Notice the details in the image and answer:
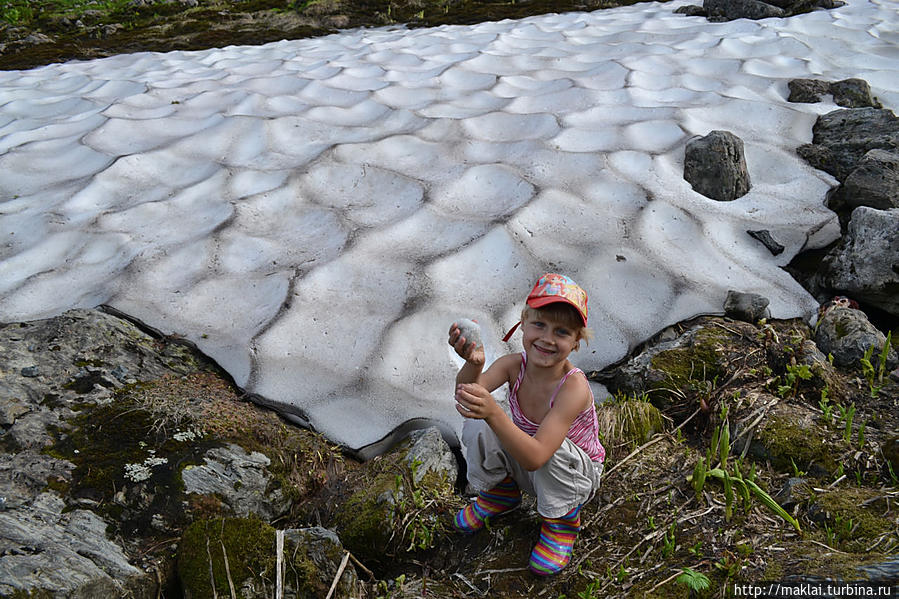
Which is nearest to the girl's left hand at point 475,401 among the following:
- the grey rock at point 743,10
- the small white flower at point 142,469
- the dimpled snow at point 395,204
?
the dimpled snow at point 395,204

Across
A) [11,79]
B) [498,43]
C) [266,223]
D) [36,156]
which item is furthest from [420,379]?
[11,79]

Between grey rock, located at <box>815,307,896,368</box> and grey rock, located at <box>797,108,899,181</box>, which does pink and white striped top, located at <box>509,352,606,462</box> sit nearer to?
grey rock, located at <box>815,307,896,368</box>

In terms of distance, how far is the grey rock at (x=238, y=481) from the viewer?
251cm

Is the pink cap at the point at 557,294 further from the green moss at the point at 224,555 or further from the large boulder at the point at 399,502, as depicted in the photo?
the green moss at the point at 224,555

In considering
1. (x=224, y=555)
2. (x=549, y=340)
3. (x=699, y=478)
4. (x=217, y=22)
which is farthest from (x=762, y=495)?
(x=217, y=22)

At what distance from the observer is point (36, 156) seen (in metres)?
5.38

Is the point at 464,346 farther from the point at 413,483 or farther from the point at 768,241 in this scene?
the point at 768,241

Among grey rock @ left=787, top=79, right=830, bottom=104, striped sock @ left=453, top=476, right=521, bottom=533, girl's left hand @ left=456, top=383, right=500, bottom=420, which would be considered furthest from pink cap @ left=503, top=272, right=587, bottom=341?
grey rock @ left=787, top=79, right=830, bottom=104

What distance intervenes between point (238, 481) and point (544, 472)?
43.1 inches

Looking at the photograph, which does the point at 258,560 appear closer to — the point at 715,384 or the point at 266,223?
the point at 715,384

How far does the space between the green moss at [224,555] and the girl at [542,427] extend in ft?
2.30

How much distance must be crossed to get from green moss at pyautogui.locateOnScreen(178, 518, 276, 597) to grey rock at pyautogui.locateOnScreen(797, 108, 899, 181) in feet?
14.3

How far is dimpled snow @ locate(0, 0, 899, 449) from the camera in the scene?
3.56 m

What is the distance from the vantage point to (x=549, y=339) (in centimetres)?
229
